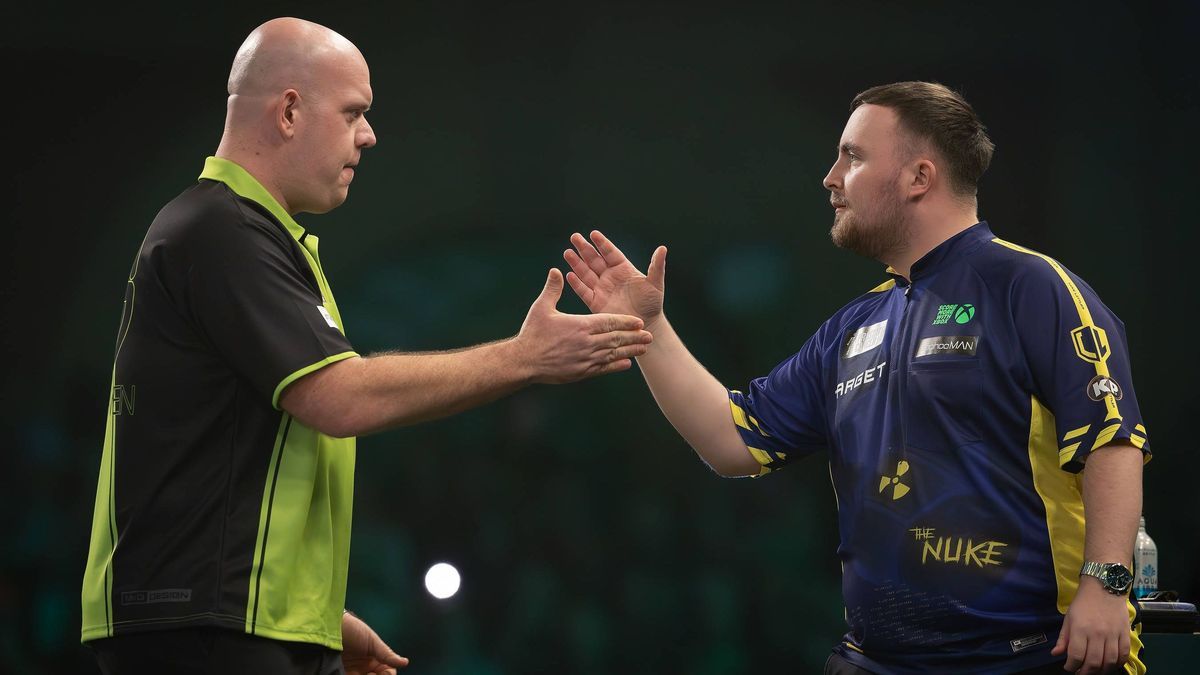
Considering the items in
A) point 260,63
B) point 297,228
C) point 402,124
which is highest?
point 402,124

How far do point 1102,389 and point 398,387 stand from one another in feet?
3.82

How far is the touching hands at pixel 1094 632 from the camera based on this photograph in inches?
70.6

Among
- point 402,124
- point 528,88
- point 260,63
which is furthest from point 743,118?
point 260,63

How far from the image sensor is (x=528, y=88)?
4031 millimetres

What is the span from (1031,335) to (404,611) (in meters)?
2.48

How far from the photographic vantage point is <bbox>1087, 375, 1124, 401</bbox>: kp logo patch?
73.7 inches

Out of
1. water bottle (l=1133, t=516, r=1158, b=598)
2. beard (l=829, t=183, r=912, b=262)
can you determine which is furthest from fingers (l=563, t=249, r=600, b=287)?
water bottle (l=1133, t=516, r=1158, b=598)

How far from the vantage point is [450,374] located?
1583 millimetres

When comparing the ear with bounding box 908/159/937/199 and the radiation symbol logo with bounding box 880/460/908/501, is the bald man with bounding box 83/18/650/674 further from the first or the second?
the ear with bounding box 908/159/937/199

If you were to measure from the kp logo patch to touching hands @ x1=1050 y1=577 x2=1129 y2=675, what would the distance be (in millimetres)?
301

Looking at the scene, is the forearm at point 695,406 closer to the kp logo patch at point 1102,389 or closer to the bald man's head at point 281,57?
the kp logo patch at point 1102,389

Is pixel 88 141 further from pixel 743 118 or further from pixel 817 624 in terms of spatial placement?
pixel 817 624

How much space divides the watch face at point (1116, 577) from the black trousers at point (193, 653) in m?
1.27

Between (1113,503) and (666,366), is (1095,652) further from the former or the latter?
(666,366)
